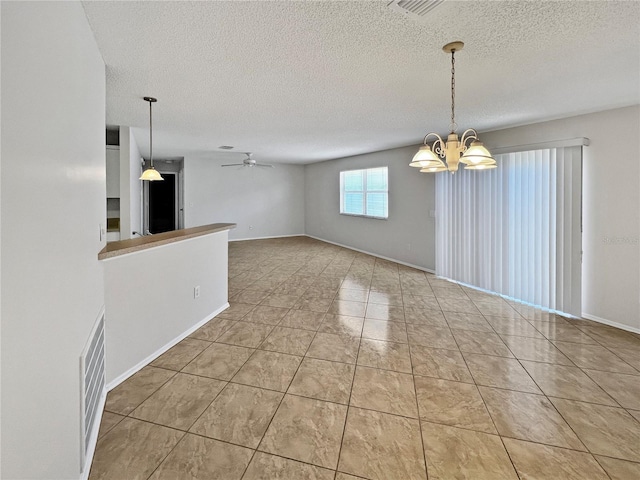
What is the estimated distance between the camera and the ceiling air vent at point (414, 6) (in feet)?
5.36

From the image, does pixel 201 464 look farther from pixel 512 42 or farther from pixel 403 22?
pixel 512 42

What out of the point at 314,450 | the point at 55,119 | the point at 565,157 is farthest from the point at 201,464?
the point at 565,157

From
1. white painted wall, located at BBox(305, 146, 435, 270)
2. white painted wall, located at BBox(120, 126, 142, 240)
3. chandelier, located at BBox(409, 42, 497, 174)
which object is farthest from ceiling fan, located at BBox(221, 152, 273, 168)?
chandelier, located at BBox(409, 42, 497, 174)

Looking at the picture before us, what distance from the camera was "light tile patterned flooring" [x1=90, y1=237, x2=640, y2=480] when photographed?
1.60 m

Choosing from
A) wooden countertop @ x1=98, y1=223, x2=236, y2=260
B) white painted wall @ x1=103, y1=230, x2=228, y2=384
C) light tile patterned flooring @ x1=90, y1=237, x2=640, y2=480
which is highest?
wooden countertop @ x1=98, y1=223, x2=236, y2=260

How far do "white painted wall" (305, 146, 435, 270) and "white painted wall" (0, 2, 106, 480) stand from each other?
527 cm

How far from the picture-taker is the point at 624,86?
9.10ft

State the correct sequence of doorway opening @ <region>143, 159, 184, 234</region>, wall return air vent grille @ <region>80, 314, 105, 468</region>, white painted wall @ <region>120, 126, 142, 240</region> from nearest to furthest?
1. wall return air vent grille @ <region>80, 314, 105, 468</region>
2. white painted wall @ <region>120, 126, 142, 240</region>
3. doorway opening @ <region>143, 159, 184, 234</region>

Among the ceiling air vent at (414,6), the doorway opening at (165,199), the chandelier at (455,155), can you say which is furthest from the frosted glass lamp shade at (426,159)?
the doorway opening at (165,199)

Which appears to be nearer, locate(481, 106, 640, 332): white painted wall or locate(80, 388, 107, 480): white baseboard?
locate(80, 388, 107, 480): white baseboard

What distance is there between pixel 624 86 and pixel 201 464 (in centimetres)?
429

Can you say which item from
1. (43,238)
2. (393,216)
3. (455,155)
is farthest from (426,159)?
(393,216)

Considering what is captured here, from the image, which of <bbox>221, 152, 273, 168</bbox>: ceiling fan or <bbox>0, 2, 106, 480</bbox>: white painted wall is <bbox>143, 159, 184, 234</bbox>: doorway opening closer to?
<bbox>221, 152, 273, 168</bbox>: ceiling fan

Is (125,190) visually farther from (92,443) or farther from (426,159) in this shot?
(426,159)
